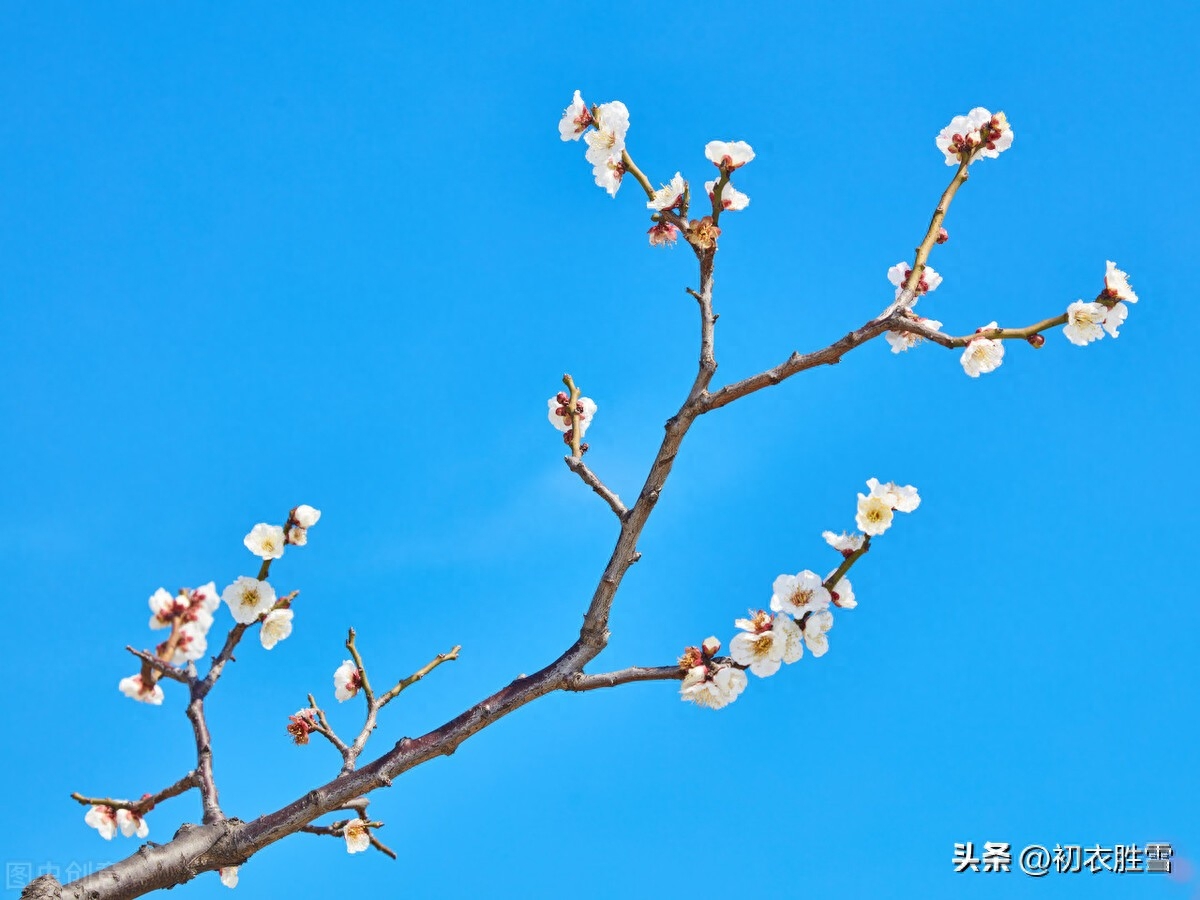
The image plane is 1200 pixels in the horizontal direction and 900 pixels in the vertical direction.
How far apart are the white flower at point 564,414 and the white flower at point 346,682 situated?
5.24 feet

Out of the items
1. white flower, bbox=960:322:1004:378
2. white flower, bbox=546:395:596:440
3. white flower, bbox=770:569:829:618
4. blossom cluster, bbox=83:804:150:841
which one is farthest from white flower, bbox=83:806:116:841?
white flower, bbox=960:322:1004:378

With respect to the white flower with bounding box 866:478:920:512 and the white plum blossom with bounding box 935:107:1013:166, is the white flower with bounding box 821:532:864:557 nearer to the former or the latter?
the white flower with bounding box 866:478:920:512

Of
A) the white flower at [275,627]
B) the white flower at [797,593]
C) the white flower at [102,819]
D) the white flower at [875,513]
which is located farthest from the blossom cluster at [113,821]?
the white flower at [875,513]

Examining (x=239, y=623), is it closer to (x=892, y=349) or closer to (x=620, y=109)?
(x=620, y=109)

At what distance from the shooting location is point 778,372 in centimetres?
411

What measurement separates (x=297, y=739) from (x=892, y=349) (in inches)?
134

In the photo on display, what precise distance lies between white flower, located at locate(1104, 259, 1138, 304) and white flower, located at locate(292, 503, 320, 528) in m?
3.58

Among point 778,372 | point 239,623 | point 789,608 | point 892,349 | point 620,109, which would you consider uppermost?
point 620,109

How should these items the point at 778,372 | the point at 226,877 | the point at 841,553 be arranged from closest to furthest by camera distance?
the point at 841,553
the point at 778,372
the point at 226,877

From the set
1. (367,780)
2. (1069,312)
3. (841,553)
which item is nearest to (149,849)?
(367,780)

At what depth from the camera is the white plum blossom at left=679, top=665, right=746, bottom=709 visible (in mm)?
3744

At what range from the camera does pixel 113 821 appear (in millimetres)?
4480

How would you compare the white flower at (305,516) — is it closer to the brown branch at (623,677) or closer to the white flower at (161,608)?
the white flower at (161,608)

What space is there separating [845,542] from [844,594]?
8.2 inches
